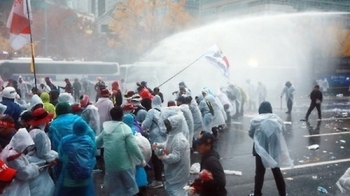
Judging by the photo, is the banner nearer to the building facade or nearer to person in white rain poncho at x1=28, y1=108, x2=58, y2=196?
person in white rain poncho at x1=28, y1=108, x2=58, y2=196

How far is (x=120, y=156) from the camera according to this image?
17.2 ft

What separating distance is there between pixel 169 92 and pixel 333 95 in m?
16.4

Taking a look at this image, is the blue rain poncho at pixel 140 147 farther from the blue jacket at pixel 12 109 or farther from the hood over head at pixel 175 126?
the blue jacket at pixel 12 109

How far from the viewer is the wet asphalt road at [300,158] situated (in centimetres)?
723

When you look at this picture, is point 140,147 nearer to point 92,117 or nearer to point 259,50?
point 92,117

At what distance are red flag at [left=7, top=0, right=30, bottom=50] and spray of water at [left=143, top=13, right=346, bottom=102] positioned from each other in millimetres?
14857

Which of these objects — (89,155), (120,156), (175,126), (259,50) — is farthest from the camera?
(259,50)

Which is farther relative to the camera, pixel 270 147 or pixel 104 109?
pixel 104 109

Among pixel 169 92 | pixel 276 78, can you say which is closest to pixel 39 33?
pixel 169 92

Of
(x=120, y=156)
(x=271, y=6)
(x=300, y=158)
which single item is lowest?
(x=300, y=158)

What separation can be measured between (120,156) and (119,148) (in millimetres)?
111

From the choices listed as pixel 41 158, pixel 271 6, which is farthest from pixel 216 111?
pixel 271 6

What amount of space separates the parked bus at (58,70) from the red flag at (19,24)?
1627 cm

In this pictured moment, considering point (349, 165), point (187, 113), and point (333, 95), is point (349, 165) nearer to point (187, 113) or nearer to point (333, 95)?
point (187, 113)
